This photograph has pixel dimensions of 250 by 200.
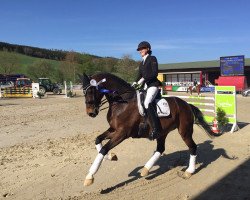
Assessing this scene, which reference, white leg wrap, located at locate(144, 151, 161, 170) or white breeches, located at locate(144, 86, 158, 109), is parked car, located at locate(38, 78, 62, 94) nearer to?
white leg wrap, located at locate(144, 151, 161, 170)

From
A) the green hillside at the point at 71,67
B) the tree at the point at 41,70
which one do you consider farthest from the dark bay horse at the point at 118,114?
the tree at the point at 41,70

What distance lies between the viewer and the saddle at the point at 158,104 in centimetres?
646

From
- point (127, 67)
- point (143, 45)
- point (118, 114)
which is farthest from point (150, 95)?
point (127, 67)

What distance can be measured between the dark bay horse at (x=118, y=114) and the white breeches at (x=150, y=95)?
229mm

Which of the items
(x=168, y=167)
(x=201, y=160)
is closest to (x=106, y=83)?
(x=168, y=167)

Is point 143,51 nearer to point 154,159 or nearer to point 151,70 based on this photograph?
point 151,70

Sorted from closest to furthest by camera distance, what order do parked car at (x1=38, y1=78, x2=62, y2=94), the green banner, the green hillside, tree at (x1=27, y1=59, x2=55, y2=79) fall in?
1. the green banner
2. parked car at (x1=38, y1=78, x2=62, y2=94)
3. the green hillside
4. tree at (x1=27, y1=59, x2=55, y2=79)

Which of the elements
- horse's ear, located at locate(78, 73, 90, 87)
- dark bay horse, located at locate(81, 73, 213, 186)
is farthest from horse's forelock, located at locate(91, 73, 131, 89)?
horse's ear, located at locate(78, 73, 90, 87)

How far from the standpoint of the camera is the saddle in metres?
6.46

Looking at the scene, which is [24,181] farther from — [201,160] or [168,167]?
[201,160]

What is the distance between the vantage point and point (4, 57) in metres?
75.1

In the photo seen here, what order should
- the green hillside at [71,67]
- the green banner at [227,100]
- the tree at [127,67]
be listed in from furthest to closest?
the green hillside at [71,67] < the tree at [127,67] < the green banner at [227,100]

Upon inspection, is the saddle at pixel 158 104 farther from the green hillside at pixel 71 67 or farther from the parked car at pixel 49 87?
the green hillside at pixel 71 67

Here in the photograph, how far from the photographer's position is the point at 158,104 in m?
6.77
